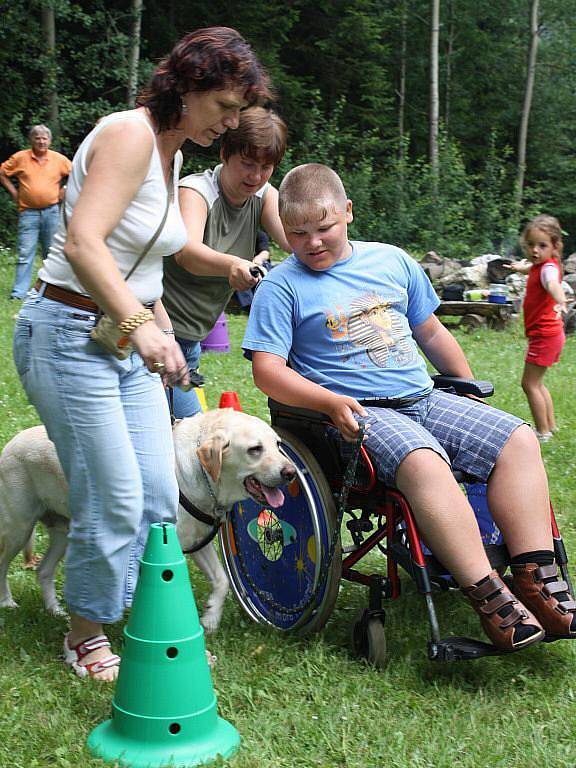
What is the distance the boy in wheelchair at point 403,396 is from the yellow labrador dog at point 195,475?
21 cm

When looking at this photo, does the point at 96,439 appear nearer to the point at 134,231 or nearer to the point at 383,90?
the point at 134,231

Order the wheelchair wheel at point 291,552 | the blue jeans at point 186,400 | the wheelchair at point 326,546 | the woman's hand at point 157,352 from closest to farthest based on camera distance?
the woman's hand at point 157,352, the wheelchair at point 326,546, the wheelchair wheel at point 291,552, the blue jeans at point 186,400

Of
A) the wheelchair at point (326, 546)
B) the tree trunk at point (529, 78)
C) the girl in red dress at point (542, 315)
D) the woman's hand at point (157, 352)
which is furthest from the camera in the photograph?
the tree trunk at point (529, 78)

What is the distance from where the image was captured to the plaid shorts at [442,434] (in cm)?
295

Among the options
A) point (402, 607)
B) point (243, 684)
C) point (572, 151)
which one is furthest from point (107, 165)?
point (572, 151)

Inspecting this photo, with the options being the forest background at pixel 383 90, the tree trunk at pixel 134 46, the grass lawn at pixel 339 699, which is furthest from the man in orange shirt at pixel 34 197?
the grass lawn at pixel 339 699

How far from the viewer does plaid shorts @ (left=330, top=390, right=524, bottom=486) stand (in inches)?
116

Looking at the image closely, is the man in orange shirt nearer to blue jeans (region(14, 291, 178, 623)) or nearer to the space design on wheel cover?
the space design on wheel cover

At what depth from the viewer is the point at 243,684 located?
2.84m

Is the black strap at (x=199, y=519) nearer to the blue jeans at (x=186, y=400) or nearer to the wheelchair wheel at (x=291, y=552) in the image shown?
the wheelchair wheel at (x=291, y=552)

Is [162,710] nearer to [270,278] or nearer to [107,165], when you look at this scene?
[107,165]

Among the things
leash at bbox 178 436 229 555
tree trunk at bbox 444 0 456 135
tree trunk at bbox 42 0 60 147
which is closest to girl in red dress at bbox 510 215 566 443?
leash at bbox 178 436 229 555

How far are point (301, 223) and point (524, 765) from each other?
183cm

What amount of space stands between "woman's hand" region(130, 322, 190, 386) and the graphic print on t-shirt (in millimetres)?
1100
